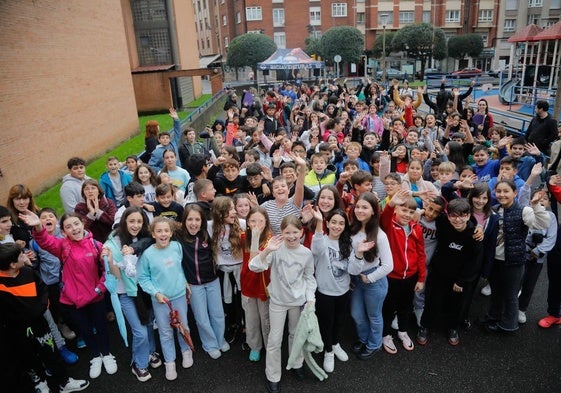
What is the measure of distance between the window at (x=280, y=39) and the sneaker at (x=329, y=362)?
178ft

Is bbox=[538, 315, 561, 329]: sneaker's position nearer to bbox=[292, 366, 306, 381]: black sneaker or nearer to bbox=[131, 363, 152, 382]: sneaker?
bbox=[292, 366, 306, 381]: black sneaker

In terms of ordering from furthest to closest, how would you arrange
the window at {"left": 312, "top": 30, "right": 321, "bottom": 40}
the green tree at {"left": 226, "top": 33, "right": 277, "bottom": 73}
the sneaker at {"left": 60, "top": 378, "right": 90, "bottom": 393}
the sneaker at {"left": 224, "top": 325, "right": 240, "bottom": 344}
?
the window at {"left": 312, "top": 30, "right": 321, "bottom": 40}
the green tree at {"left": 226, "top": 33, "right": 277, "bottom": 73}
the sneaker at {"left": 224, "top": 325, "right": 240, "bottom": 344}
the sneaker at {"left": 60, "top": 378, "right": 90, "bottom": 393}

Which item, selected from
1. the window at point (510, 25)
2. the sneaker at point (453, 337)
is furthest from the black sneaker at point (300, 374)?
the window at point (510, 25)

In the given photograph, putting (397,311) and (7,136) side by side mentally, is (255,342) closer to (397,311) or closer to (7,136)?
(397,311)

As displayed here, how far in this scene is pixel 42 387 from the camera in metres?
3.72

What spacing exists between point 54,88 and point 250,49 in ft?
119

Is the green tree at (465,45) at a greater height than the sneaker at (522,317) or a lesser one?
greater

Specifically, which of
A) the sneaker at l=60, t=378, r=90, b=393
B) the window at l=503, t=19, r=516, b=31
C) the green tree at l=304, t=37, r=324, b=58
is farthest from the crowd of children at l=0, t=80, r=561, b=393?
the window at l=503, t=19, r=516, b=31

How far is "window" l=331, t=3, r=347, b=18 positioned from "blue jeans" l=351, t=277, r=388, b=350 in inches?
2142

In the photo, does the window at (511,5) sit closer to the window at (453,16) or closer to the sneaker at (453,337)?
the window at (453,16)

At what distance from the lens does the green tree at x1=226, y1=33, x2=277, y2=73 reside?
4466 cm

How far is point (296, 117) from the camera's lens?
34.9ft

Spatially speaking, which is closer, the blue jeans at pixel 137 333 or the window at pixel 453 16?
the blue jeans at pixel 137 333

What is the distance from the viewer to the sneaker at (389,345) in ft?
13.5
